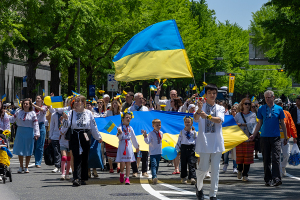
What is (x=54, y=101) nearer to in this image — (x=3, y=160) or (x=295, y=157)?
(x=3, y=160)

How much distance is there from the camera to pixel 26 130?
13367 mm

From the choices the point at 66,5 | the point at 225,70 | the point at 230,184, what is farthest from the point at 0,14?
the point at 225,70

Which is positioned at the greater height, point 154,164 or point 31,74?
point 31,74

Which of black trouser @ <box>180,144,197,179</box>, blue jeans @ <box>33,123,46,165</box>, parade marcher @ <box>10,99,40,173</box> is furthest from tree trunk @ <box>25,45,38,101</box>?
black trouser @ <box>180,144,197,179</box>

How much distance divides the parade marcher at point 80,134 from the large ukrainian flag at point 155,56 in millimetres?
1328

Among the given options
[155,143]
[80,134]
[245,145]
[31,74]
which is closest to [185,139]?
[155,143]

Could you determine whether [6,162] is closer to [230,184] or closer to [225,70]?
[230,184]

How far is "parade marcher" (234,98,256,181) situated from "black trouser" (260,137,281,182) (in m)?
0.54

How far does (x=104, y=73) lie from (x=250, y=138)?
2379cm

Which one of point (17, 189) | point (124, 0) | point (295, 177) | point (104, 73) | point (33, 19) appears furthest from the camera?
point (104, 73)

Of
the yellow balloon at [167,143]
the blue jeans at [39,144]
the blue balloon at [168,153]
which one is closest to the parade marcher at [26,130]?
the blue jeans at [39,144]

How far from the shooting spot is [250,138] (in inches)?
439

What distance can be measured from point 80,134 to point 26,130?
3.46 m

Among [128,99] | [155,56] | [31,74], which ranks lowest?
[128,99]
